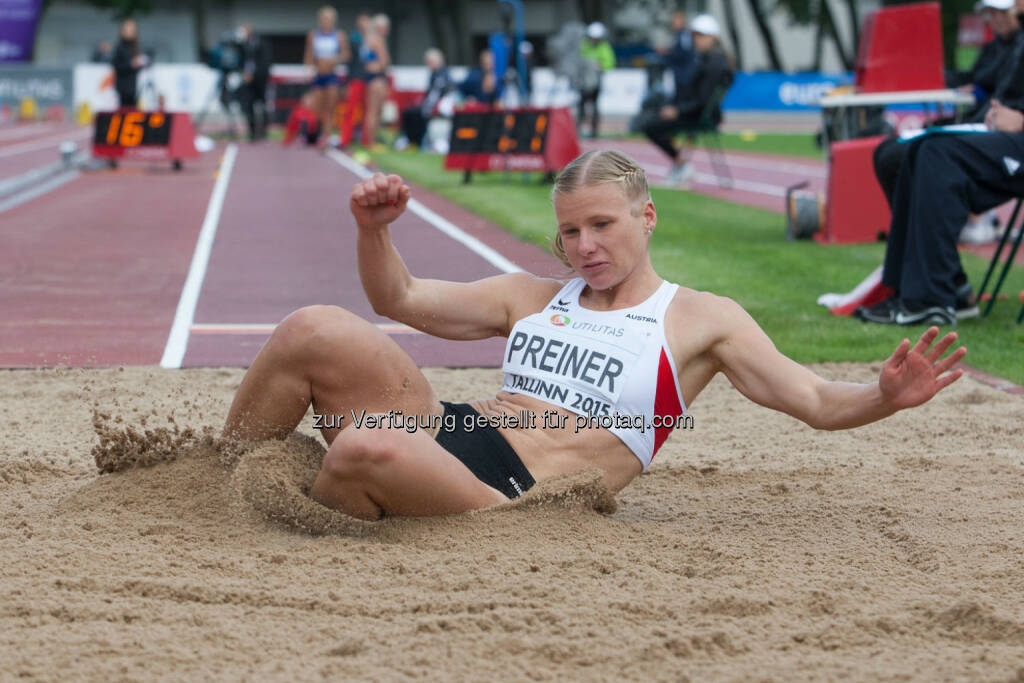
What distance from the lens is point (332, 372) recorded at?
12.1ft

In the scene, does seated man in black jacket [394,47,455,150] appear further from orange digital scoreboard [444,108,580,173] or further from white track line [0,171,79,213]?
white track line [0,171,79,213]

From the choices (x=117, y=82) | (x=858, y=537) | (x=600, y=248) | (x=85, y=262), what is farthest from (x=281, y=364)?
(x=117, y=82)

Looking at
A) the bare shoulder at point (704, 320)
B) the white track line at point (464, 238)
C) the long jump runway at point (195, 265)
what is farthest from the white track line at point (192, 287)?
the bare shoulder at point (704, 320)

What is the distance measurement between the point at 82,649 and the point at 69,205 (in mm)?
12705

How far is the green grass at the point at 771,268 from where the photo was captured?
7.06 m

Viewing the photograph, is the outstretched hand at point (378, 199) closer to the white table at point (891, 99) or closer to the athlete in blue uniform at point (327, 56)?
the white table at point (891, 99)

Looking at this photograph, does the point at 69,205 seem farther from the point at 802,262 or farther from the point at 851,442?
the point at 851,442

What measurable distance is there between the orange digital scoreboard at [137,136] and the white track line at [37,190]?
697 mm

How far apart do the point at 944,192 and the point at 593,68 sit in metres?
21.5

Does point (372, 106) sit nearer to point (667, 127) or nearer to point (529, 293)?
point (667, 127)

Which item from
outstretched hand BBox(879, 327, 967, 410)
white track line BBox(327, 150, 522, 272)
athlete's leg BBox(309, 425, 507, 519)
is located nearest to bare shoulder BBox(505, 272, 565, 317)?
athlete's leg BBox(309, 425, 507, 519)

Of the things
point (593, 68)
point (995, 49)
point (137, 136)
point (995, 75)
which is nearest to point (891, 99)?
point (995, 49)

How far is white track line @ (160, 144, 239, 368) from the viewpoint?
22.2 ft

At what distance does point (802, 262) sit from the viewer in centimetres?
1027
